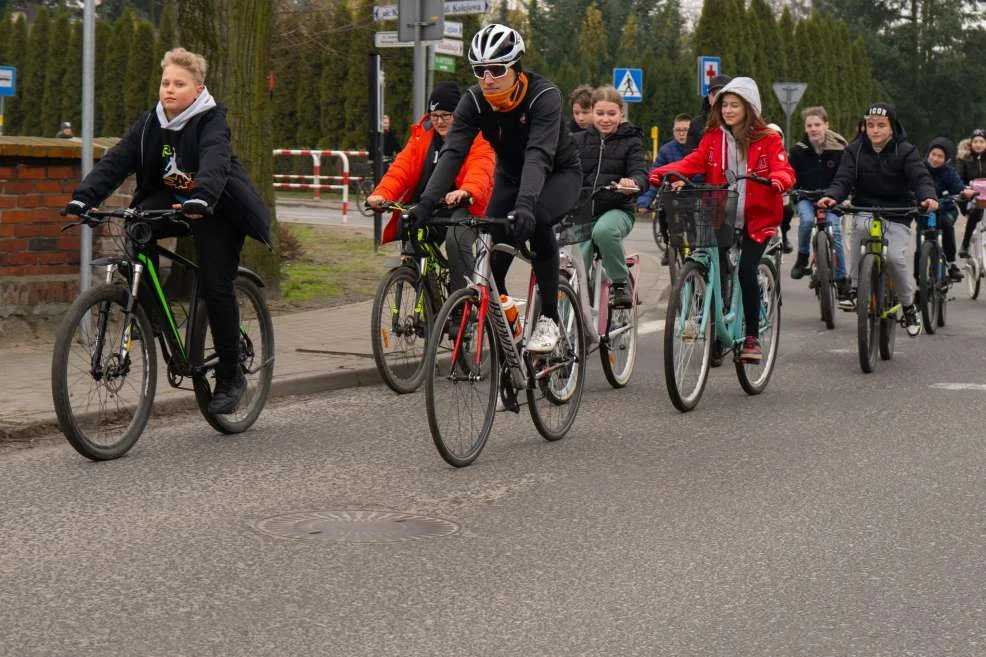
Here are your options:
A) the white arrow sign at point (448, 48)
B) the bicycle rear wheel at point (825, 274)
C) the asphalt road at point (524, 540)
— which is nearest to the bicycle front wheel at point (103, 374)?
the asphalt road at point (524, 540)

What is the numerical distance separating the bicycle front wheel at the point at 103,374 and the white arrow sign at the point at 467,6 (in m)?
8.52

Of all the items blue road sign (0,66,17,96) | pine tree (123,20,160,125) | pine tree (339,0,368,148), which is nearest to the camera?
blue road sign (0,66,17,96)

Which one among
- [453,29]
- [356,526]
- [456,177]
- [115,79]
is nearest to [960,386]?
[456,177]

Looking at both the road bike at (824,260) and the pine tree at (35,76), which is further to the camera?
the pine tree at (35,76)

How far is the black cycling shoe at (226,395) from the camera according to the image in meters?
8.10

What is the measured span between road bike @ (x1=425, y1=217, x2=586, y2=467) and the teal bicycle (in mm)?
739

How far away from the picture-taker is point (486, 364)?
7.44 meters

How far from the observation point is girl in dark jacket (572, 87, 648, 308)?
33.7 feet

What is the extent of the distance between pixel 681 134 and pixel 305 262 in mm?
4065

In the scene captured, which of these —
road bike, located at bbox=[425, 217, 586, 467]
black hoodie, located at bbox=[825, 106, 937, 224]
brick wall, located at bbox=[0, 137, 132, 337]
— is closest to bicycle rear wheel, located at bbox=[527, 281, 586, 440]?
road bike, located at bbox=[425, 217, 586, 467]

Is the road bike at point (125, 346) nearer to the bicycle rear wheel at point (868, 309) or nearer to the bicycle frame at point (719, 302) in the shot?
the bicycle frame at point (719, 302)

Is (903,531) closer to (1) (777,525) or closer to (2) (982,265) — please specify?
(1) (777,525)

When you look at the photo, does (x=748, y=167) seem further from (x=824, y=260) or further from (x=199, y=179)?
(x=824, y=260)

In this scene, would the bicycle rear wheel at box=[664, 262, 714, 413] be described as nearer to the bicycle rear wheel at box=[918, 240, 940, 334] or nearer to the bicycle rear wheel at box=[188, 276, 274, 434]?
A: the bicycle rear wheel at box=[188, 276, 274, 434]
